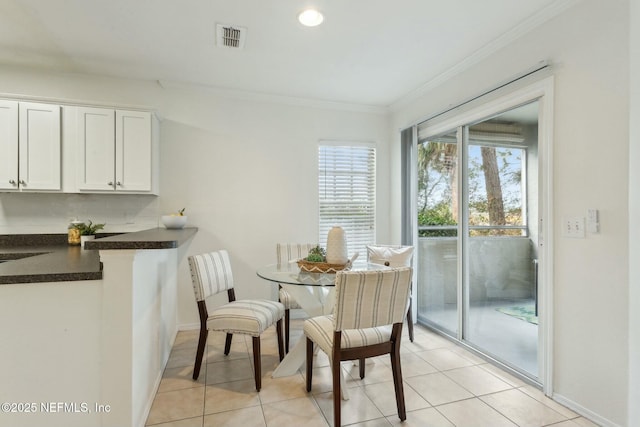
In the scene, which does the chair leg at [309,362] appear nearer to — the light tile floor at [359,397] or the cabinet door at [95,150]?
the light tile floor at [359,397]

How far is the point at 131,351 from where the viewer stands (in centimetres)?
172

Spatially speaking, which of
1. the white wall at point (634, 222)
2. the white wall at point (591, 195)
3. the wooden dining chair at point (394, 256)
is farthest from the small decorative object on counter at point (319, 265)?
the white wall at point (634, 222)

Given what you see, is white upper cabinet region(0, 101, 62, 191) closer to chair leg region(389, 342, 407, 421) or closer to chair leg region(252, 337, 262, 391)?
chair leg region(252, 337, 262, 391)

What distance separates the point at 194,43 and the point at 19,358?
2.40 meters

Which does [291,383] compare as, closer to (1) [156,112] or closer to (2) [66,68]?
(1) [156,112]

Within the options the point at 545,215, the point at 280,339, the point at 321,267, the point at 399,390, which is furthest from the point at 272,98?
the point at 399,390

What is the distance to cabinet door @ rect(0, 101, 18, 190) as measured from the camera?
9.21ft

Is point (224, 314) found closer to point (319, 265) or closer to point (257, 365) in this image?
point (257, 365)

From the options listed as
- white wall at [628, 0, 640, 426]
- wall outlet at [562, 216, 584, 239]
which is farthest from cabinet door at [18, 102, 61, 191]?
white wall at [628, 0, 640, 426]

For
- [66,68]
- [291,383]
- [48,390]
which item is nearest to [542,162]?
[291,383]

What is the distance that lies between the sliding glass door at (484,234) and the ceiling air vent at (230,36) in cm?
213

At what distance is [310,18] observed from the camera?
230 cm

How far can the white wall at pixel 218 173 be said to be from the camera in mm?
3180

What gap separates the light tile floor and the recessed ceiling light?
2.64 metres
